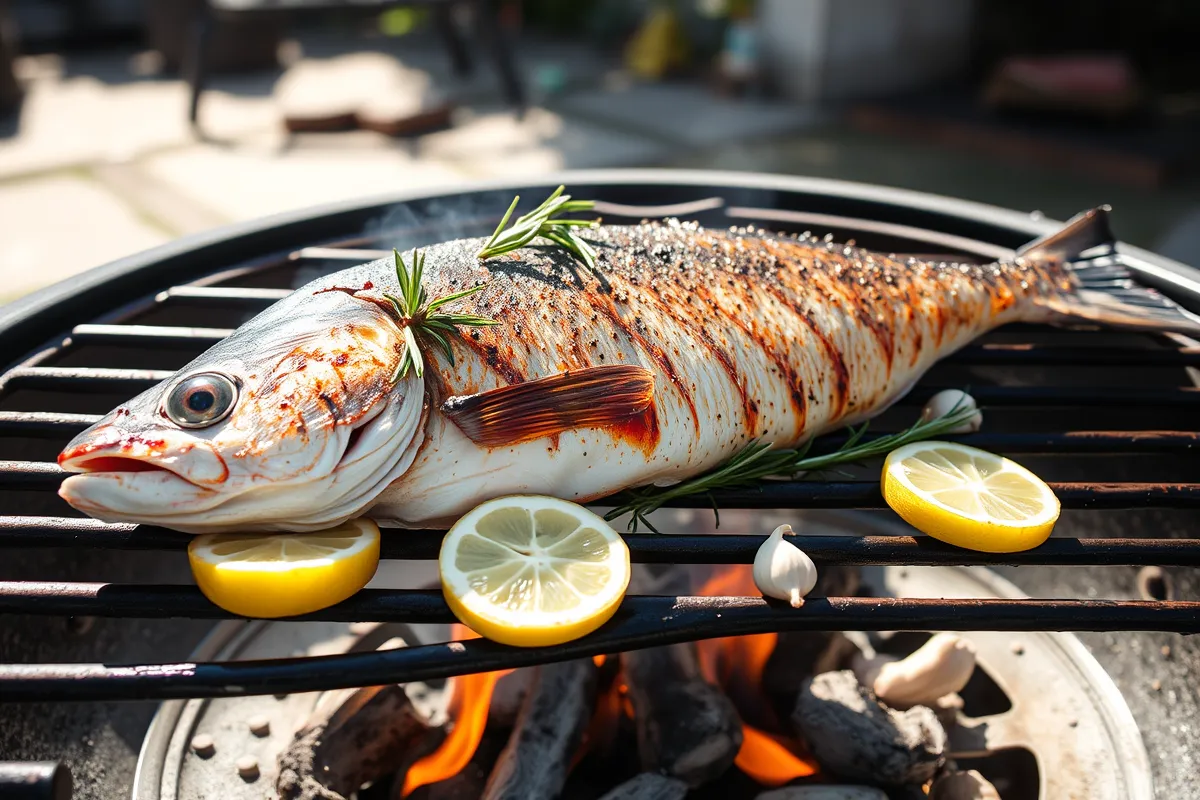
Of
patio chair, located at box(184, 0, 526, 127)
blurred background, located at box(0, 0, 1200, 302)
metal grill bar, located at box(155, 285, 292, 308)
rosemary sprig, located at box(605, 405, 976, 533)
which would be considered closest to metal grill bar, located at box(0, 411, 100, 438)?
metal grill bar, located at box(155, 285, 292, 308)

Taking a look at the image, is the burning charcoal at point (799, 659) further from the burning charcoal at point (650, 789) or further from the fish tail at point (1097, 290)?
the fish tail at point (1097, 290)

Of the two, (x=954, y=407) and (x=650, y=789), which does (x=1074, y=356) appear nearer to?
(x=954, y=407)

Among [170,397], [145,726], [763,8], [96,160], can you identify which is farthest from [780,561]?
[763,8]

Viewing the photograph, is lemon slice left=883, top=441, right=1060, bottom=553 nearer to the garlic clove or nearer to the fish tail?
the garlic clove

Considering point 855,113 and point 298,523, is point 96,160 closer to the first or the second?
point 855,113

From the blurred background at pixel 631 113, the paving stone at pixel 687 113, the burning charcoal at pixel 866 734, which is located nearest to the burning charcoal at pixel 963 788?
the burning charcoal at pixel 866 734

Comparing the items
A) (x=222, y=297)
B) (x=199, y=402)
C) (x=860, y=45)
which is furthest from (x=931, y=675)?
(x=860, y=45)
